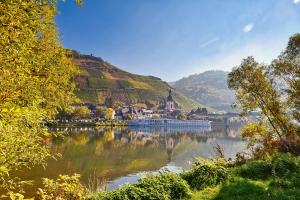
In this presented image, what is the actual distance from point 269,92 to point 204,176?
703 inches

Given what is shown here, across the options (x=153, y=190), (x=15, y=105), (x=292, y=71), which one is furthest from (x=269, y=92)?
(x=15, y=105)

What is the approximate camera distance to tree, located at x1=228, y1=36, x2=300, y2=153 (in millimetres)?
30766

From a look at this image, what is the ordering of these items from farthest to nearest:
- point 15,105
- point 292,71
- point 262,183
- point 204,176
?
point 292,71 → point 204,176 → point 262,183 → point 15,105

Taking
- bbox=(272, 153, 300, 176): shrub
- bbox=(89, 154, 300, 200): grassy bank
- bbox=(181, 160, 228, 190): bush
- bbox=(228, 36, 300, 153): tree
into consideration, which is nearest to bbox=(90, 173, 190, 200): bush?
bbox=(89, 154, 300, 200): grassy bank

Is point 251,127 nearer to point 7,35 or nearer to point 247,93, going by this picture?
point 247,93

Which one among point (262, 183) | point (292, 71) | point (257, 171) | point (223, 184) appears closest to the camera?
point (262, 183)

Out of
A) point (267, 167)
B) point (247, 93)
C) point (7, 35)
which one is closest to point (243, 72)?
point (247, 93)

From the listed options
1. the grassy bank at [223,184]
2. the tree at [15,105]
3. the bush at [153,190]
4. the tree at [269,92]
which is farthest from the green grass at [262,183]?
the tree at [269,92]

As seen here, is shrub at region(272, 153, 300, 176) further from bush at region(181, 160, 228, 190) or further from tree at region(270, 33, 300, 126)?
tree at region(270, 33, 300, 126)

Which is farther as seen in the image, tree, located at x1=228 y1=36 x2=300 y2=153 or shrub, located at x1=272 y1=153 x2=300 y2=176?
tree, located at x1=228 y1=36 x2=300 y2=153

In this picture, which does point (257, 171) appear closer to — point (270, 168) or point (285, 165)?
point (270, 168)

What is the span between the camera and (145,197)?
12.6 metres

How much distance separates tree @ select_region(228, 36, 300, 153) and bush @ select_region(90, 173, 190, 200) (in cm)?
1806

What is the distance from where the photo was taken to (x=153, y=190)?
13.0 m
